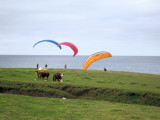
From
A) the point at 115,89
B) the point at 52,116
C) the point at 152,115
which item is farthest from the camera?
the point at 115,89

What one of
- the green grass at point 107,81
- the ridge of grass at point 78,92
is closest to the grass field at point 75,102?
the ridge of grass at point 78,92

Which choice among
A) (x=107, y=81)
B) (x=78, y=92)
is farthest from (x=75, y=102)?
Result: (x=107, y=81)

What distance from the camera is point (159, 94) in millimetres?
20359

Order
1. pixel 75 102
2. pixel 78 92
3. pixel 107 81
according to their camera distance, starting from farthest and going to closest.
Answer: pixel 107 81 → pixel 78 92 → pixel 75 102

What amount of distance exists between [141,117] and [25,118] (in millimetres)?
7288

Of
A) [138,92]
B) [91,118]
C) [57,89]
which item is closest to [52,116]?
[91,118]

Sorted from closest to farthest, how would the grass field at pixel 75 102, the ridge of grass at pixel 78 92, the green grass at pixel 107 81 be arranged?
the grass field at pixel 75 102 < the ridge of grass at pixel 78 92 < the green grass at pixel 107 81

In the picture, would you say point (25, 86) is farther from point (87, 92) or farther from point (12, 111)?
point (12, 111)

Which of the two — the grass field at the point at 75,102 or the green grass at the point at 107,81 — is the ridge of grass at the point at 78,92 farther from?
the green grass at the point at 107,81

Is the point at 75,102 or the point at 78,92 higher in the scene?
the point at 78,92

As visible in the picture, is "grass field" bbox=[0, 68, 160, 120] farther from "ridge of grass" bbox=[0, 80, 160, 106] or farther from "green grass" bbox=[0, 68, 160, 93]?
"green grass" bbox=[0, 68, 160, 93]

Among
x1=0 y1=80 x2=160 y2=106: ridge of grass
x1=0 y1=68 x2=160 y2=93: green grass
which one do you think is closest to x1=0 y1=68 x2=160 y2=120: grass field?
x1=0 y1=80 x2=160 y2=106: ridge of grass

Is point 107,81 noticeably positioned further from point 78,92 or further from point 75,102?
point 75,102

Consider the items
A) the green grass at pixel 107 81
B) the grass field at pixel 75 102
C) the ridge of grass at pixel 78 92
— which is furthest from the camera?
the green grass at pixel 107 81
